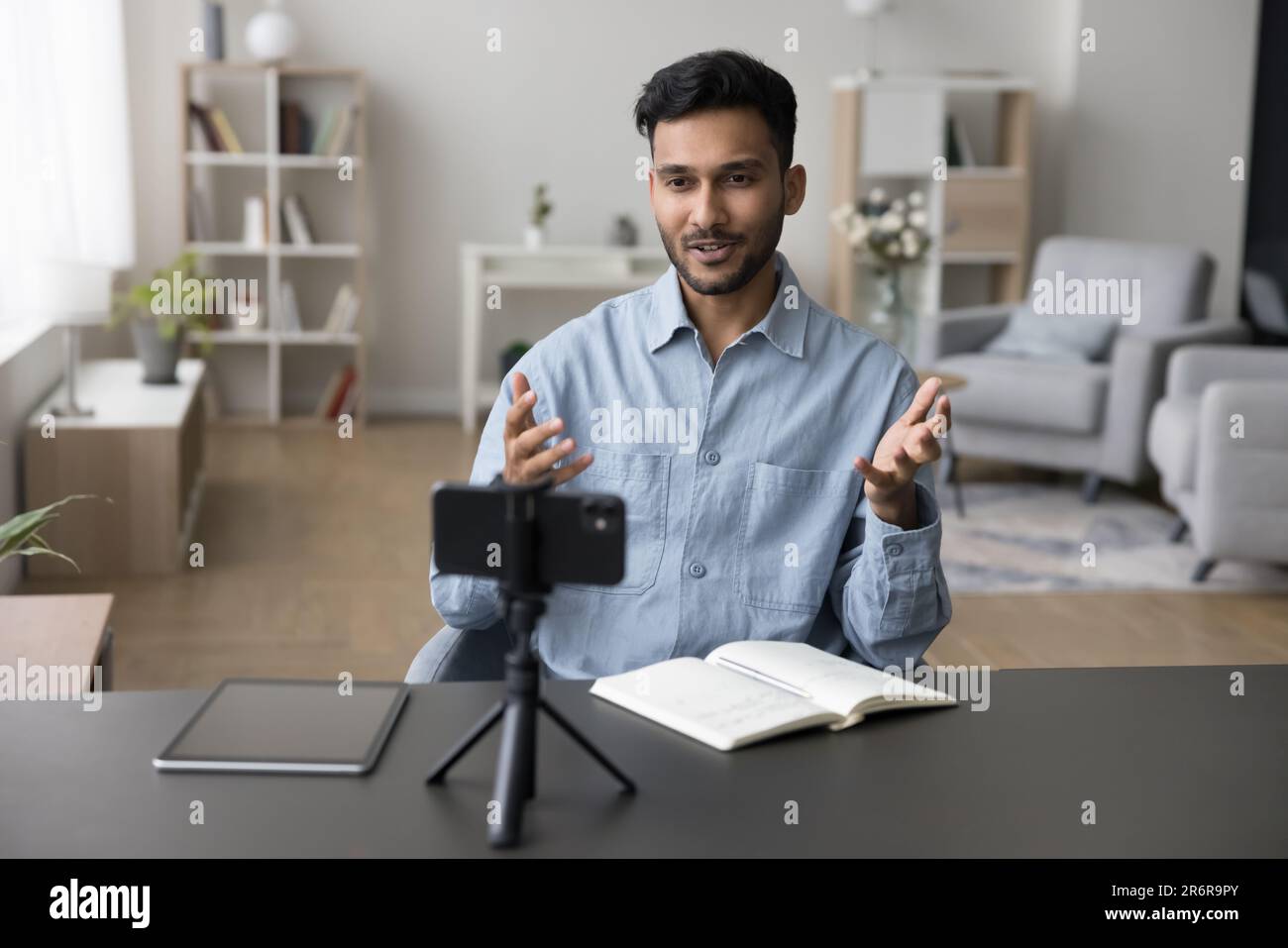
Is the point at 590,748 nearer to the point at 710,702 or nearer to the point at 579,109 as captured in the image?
the point at 710,702

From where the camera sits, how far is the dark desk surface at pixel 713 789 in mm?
1043

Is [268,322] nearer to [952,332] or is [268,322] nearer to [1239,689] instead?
[952,332]

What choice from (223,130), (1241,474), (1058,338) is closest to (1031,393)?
(1058,338)

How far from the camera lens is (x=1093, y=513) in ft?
16.7

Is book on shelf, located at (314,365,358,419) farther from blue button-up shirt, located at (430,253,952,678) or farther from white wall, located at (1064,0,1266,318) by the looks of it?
blue button-up shirt, located at (430,253,952,678)

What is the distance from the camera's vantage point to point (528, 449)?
1.31m

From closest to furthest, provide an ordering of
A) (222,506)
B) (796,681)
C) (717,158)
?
(796,681) < (717,158) < (222,506)

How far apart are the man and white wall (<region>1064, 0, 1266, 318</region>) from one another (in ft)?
18.8

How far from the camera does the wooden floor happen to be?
3.40m

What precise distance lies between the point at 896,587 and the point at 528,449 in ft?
1.57

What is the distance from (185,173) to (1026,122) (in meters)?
3.78

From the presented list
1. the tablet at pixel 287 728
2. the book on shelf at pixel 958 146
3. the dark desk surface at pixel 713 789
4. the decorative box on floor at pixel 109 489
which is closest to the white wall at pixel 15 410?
the decorative box on floor at pixel 109 489

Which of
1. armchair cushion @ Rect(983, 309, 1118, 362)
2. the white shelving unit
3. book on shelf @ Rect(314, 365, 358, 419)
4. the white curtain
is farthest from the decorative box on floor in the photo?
the white shelving unit
